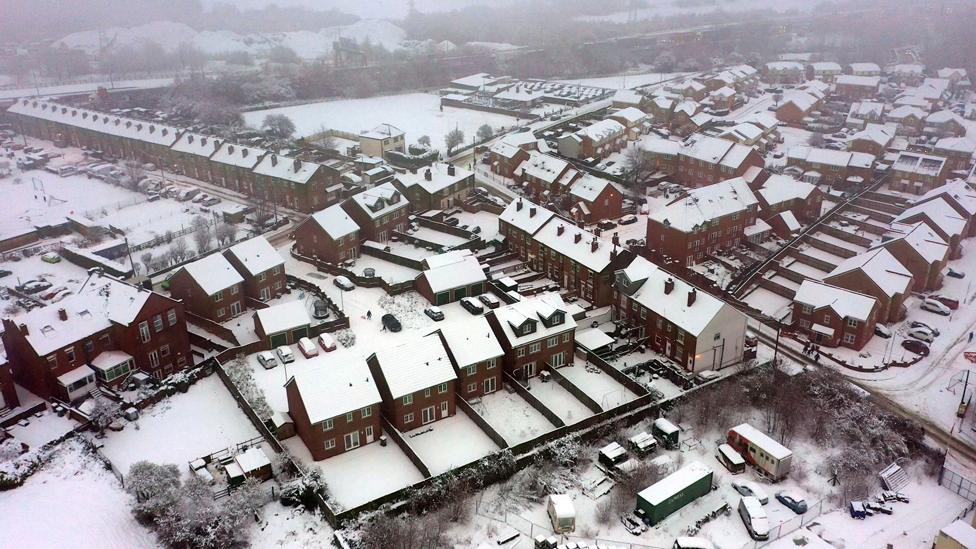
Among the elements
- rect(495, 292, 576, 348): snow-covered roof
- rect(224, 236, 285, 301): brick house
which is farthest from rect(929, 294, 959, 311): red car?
rect(224, 236, 285, 301): brick house

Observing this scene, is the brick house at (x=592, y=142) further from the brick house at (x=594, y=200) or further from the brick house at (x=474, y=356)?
the brick house at (x=474, y=356)

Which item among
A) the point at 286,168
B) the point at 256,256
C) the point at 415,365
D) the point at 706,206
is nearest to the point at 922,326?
the point at 706,206

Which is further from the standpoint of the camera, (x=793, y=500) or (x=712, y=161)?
(x=712, y=161)

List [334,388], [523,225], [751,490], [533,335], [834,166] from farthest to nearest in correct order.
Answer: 1. [834,166]
2. [523,225]
3. [533,335]
4. [334,388]
5. [751,490]

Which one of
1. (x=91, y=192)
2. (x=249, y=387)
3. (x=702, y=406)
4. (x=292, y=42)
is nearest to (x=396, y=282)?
(x=249, y=387)

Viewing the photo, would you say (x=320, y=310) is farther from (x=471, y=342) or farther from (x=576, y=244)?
(x=576, y=244)

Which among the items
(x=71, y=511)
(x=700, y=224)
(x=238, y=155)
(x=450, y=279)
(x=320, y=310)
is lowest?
(x=71, y=511)

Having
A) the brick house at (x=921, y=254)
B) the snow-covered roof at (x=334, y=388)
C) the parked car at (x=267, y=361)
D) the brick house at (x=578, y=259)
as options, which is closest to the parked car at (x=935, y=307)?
the brick house at (x=921, y=254)

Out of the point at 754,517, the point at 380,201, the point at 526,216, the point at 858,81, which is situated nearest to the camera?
the point at 754,517
